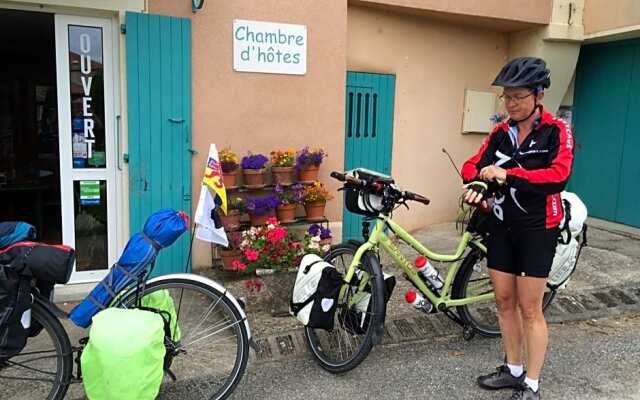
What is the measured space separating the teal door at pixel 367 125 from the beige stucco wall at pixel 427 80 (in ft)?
0.41

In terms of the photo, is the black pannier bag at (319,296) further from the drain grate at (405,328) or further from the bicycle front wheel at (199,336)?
the drain grate at (405,328)

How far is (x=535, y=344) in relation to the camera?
294cm

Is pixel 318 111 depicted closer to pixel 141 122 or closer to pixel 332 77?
pixel 332 77

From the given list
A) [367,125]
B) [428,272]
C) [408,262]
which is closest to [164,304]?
[408,262]

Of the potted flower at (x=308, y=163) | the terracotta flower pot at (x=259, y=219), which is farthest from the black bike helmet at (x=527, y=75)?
the terracotta flower pot at (x=259, y=219)

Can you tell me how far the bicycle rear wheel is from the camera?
263cm

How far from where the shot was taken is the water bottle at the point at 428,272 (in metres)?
3.53

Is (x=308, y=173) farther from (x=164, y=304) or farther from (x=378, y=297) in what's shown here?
(x=164, y=304)

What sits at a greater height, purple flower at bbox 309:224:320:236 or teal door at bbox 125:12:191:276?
teal door at bbox 125:12:191:276

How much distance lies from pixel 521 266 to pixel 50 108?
7.88 meters

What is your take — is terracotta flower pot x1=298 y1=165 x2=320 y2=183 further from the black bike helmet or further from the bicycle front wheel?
the black bike helmet

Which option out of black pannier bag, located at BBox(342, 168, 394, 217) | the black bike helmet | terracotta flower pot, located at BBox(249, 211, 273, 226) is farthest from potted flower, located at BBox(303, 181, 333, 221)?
the black bike helmet

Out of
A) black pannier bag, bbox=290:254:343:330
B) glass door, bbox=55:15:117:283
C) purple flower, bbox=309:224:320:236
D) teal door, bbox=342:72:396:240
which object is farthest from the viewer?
teal door, bbox=342:72:396:240

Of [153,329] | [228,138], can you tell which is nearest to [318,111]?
[228,138]
